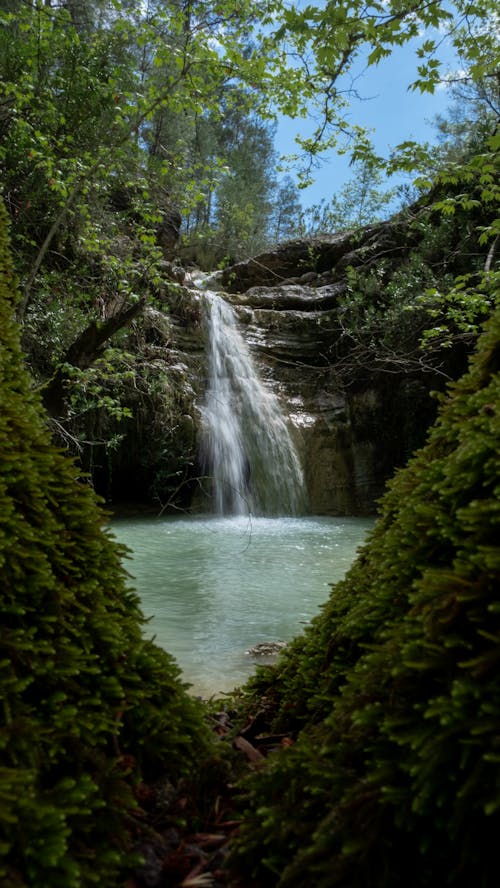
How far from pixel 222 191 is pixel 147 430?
20855 mm

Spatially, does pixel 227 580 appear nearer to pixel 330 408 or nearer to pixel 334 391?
pixel 330 408

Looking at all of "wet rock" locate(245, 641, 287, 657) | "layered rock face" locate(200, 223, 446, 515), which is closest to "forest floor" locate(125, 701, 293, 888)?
"wet rock" locate(245, 641, 287, 657)

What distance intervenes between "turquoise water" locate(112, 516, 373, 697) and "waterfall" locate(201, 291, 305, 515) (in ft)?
2.33

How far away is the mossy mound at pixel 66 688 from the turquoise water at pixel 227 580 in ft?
1.96

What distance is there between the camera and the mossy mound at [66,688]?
0.80m

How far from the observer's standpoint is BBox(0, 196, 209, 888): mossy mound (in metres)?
Answer: 0.80

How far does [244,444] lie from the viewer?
12.0m

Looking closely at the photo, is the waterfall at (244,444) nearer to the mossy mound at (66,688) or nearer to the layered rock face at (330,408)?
the layered rock face at (330,408)

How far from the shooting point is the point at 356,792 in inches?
33.3

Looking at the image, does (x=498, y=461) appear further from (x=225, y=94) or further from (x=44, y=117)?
(x=44, y=117)

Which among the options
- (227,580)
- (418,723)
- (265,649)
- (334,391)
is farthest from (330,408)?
(418,723)

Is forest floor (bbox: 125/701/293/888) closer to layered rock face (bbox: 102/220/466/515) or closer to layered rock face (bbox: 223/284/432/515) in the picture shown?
layered rock face (bbox: 102/220/466/515)

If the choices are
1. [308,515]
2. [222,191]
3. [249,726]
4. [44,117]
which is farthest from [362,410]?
[222,191]

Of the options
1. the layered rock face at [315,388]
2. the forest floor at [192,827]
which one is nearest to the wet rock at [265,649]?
the forest floor at [192,827]
